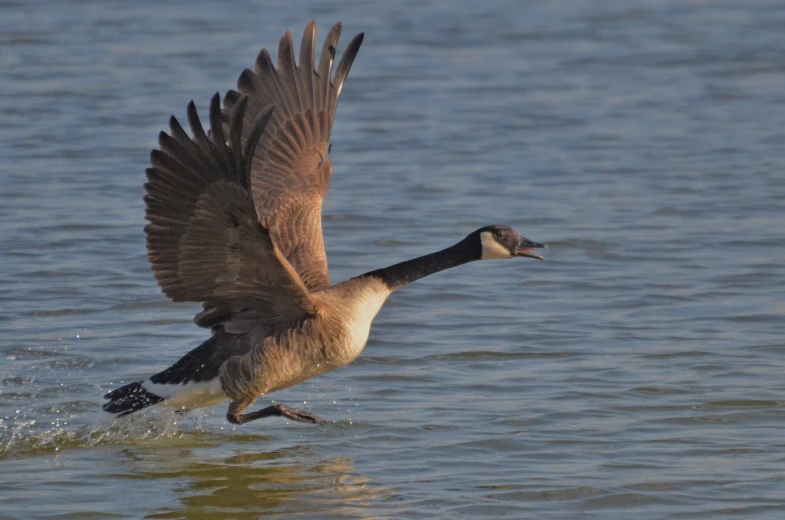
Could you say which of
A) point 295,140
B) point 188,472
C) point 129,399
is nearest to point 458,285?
point 295,140

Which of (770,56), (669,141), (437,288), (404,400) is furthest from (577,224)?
(770,56)

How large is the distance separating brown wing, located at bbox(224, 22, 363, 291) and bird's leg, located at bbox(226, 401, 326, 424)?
3.08 ft

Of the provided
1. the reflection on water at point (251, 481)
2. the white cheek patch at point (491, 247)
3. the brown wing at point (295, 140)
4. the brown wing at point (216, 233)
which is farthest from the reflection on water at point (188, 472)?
the white cheek patch at point (491, 247)

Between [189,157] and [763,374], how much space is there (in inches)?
143

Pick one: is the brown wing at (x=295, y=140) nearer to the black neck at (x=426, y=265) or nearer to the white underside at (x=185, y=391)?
the black neck at (x=426, y=265)

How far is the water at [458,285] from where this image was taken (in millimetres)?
6680

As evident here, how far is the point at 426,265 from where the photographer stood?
7.65 metres

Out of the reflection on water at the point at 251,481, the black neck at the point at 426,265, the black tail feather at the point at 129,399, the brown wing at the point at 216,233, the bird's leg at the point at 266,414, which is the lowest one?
the reflection on water at the point at 251,481

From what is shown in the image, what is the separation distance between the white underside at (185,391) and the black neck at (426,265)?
3.24 ft

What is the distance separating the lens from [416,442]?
7121mm

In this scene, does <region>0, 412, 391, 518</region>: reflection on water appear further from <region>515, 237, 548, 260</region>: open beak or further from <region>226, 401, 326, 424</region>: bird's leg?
<region>515, 237, 548, 260</region>: open beak

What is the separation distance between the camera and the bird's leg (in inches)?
284

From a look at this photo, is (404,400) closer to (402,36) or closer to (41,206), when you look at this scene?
(41,206)

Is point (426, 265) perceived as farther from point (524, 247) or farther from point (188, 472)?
point (188, 472)
